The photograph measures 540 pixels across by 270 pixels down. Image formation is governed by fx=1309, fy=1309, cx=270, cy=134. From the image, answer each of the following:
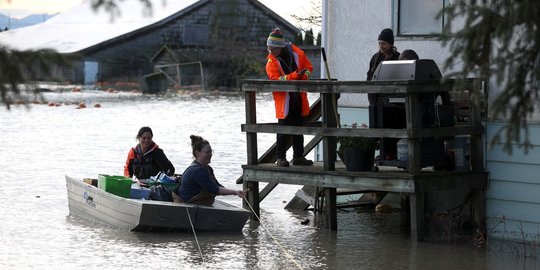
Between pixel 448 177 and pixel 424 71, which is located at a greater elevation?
pixel 424 71

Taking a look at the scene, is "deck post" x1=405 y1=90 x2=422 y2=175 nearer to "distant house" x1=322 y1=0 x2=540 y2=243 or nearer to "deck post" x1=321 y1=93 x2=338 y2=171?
"distant house" x1=322 y1=0 x2=540 y2=243

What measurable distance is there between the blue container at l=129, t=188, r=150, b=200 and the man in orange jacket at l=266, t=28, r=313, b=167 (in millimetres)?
1536

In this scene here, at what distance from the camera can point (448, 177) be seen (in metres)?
14.0

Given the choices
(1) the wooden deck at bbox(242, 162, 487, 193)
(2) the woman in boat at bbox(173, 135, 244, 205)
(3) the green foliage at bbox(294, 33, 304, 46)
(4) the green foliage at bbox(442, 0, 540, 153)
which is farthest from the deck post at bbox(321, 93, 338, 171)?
(3) the green foliage at bbox(294, 33, 304, 46)

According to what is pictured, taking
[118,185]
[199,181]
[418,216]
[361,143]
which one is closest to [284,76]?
[361,143]

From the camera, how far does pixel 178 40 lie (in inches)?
2862

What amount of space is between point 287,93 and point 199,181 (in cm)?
153

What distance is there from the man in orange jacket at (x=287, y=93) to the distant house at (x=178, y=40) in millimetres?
Answer: 52256

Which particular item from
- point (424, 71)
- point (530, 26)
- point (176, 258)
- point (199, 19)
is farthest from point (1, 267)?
point (199, 19)

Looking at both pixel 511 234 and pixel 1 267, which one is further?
pixel 511 234

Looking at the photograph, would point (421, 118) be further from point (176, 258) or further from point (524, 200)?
point (176, 258)

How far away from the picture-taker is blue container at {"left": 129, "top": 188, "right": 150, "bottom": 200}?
582 inches

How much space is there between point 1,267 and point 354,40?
5826mm

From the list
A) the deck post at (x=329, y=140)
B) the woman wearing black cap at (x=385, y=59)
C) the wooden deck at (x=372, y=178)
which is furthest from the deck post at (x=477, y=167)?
the deck post at (x=329, y=140)
